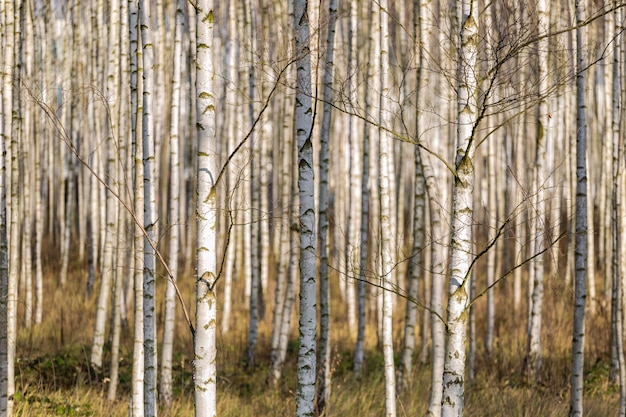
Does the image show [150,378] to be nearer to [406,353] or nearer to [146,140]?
[146,140]

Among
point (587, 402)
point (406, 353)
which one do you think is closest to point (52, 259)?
point (406, 353)

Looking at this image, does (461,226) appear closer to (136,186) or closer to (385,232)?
(385,232)

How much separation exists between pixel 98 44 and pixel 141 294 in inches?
205

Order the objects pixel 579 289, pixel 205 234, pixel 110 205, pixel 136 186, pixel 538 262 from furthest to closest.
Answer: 1. pixel 110 205
2. pixel 538 262
3. pixel 579 289
4. pixel 136 186
5. pixel 205 234

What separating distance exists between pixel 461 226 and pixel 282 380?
4191 mm

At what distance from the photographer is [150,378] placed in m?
4.83

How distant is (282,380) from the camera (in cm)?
745

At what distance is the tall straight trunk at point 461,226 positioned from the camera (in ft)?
12.4

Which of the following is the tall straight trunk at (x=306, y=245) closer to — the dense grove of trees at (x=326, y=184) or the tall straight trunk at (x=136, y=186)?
the dense grove of trees at (x=326, y=184)

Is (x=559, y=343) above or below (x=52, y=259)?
below

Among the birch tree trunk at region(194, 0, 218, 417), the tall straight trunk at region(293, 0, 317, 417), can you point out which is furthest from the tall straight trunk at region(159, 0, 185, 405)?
the birch tree trunk at region(194, 0, 218, 417)

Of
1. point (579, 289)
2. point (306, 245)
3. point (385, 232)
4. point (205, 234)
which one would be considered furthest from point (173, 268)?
point (579, 289)

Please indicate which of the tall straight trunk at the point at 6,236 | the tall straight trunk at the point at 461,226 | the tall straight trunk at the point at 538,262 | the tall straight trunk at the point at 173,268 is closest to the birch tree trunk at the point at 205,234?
the tall straight trunk at the point at 461,226

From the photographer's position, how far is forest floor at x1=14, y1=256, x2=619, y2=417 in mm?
6160
